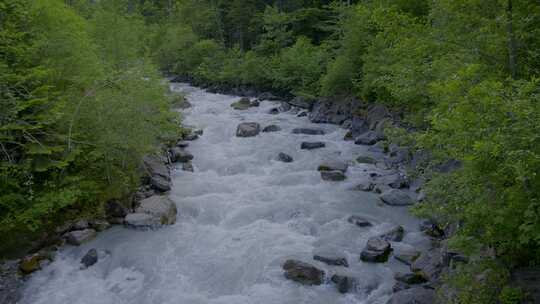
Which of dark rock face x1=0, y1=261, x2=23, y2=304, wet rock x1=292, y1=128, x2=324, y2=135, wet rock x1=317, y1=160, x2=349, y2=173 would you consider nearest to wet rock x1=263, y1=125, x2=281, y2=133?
wet rock x1=292, y1=128, x2=324, y2=135

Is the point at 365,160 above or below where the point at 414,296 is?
below

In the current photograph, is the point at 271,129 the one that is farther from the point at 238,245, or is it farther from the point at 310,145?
the point at 238,245

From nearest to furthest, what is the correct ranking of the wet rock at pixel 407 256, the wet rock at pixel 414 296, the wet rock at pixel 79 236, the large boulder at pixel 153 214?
the wet rock at pixel 414 296
the wet rock at pixel 407 256
the wet rock at pixel 79 236
the large boulder at pixel 153 214

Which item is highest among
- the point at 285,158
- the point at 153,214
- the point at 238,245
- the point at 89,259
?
the point at 285,158

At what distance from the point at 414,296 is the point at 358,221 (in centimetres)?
410

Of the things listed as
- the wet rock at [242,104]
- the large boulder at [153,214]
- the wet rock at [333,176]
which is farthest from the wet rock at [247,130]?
the large boulder at [153,214]

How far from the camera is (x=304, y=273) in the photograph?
10047 mm

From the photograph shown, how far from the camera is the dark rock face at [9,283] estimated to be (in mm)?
9914

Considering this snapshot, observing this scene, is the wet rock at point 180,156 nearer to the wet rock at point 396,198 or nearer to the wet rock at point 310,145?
the wet rock at point 310,145

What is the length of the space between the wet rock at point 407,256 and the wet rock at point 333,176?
5392 mm

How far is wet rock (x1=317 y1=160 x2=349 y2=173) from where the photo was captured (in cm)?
1672

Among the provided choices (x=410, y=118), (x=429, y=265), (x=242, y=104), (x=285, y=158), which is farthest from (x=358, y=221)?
(x=242, y=104)

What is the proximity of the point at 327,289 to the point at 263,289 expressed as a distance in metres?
1.42

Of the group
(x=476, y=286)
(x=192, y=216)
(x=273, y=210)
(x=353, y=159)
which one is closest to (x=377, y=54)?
(x=353, y=159)
